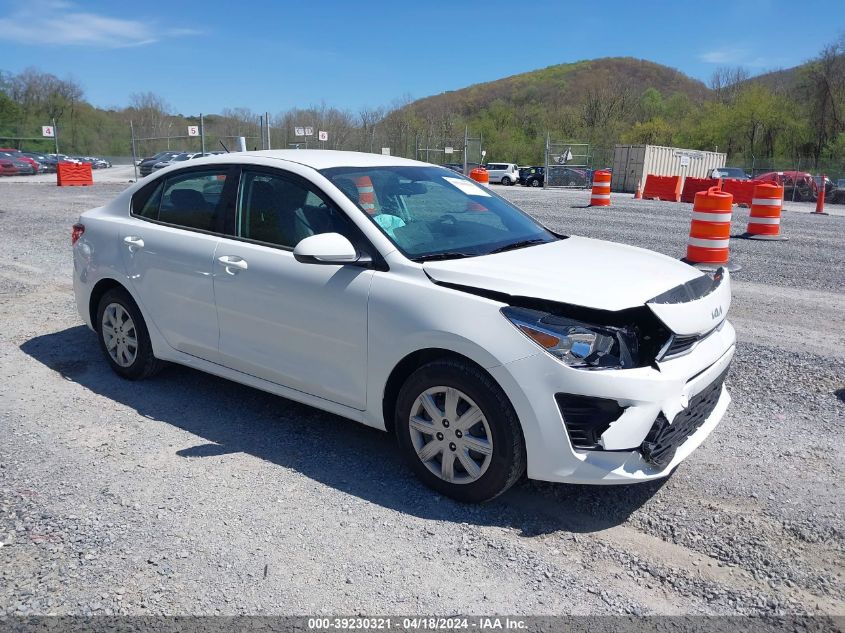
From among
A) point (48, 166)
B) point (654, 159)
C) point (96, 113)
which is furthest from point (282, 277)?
point (96, 113)

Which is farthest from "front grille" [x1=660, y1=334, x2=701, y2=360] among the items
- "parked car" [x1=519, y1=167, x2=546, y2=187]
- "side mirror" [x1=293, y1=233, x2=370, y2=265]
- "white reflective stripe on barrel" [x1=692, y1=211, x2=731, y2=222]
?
"parked car" [x1=519, y1=167, x2=546, y2=187]

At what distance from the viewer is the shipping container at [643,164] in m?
36.1

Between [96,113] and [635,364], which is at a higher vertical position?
[96,113]

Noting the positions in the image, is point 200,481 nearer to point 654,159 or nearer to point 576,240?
point 576,240

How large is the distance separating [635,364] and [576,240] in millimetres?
1581

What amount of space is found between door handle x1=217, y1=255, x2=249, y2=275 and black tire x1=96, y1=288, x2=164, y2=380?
1.05 m

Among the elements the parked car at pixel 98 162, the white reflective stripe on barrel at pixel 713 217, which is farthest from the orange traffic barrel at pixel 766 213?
the parked car at pixel 98 162

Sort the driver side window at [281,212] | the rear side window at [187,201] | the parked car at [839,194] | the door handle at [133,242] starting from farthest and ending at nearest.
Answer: the parked car at [839,194], the door handle at [133,242], the rear side window at [187,201], the driver side window at [281,212]

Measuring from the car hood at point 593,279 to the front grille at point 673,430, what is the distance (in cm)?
37

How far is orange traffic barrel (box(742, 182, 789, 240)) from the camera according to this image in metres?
14.2

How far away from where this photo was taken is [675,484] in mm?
3844

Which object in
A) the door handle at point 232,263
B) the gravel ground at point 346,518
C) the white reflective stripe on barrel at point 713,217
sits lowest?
the gravel ground at point 346,518

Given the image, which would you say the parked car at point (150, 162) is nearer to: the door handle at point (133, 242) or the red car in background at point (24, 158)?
the red car in background at point (24, 158)

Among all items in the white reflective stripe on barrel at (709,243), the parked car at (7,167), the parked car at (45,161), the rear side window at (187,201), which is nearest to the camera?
the rear side window at (187,201)
